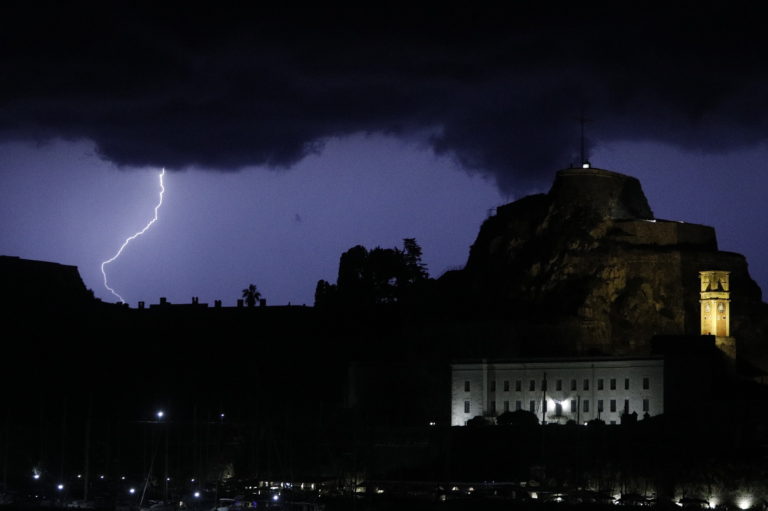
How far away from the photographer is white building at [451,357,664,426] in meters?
106

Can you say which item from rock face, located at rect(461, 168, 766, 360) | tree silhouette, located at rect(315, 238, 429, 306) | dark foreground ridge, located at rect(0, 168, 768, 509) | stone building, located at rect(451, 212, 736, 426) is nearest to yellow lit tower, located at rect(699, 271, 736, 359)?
stone building, located at rect(451, 212, 736, 426)

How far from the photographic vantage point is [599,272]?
119438mm

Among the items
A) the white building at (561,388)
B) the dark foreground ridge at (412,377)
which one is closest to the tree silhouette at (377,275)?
the dark foreground ridge at (412,377)

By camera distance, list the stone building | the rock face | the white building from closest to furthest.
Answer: the stone building → the white building → the rock face

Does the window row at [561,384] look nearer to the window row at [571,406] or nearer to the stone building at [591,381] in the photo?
the stone building at [591,381]

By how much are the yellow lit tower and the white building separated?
7.24 meters

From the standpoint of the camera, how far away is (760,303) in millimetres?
119438

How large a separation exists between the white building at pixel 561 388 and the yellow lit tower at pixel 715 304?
7242 mm

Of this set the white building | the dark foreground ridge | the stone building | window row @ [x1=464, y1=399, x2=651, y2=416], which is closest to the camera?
the dark foreground ridge

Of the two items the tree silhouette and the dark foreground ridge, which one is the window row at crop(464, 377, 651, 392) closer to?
the dark foreground ridge

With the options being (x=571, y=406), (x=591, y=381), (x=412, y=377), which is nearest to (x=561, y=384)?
(x=571, y=406)

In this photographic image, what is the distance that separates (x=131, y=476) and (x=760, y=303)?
147 feet

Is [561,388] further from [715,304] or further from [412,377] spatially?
[715,304]

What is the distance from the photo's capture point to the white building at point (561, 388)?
106 metres
